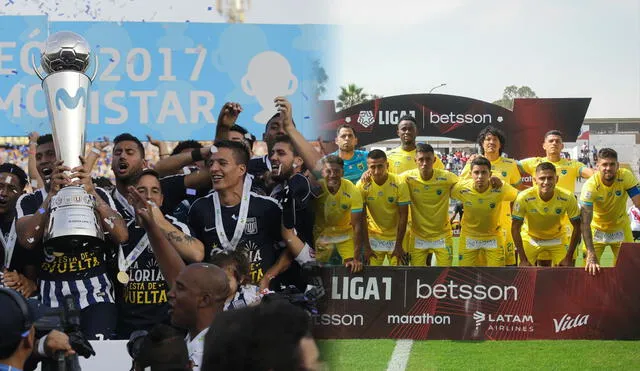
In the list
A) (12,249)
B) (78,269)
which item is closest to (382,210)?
(78,269)

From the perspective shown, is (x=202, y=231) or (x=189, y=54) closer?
(x=202, y=231)

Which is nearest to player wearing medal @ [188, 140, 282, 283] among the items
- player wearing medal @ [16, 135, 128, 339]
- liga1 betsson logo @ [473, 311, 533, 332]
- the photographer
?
player wearing medal @ [16, 135, 128, 339]

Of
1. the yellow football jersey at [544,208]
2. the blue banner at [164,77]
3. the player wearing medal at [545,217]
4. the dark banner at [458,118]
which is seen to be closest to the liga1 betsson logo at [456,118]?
the dark banner at [458,118]

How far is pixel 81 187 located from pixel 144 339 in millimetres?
898

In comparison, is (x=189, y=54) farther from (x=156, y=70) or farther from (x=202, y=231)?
(x=202, y=231)

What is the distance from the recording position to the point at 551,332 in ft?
23.0

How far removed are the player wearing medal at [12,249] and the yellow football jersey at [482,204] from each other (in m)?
3.91

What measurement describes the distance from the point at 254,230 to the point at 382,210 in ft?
11.3

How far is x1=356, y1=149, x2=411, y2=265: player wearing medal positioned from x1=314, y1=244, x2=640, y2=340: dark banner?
0.66 m

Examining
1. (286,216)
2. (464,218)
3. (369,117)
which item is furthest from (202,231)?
(369,117)

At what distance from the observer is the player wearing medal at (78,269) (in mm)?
4430

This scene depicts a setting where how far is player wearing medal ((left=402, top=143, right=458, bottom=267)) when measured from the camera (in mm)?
7523

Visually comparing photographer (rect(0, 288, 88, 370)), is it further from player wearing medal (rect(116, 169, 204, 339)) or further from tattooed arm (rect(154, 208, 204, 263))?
player wearing medal (rect(116, 169, 204, 339))

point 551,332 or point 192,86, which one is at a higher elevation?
point 192,86
